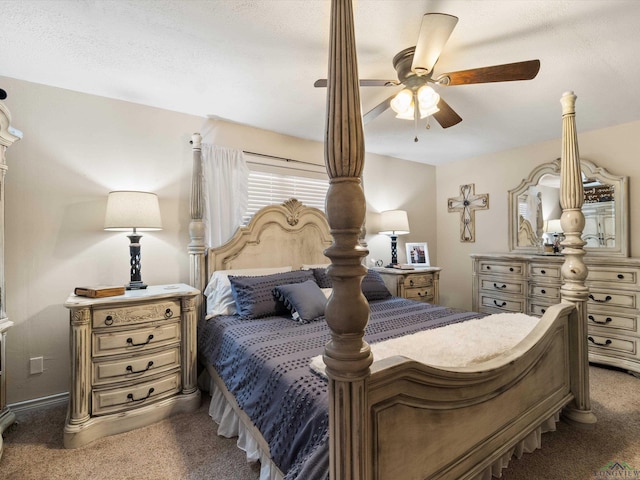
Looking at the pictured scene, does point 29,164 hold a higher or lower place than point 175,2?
lower

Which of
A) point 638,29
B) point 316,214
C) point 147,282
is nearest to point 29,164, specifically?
point 147,282

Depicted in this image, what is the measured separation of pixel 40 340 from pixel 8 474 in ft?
3.01

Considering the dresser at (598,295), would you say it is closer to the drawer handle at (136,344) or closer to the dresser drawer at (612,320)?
the dresser drawer at (612,320)

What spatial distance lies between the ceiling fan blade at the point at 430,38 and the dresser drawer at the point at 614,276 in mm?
2747

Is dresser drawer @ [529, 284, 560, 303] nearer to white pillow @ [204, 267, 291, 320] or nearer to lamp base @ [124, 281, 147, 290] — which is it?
white pillow @ [204, 267, 291, 320]

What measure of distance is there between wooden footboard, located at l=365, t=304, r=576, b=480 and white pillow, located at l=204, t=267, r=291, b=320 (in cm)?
182

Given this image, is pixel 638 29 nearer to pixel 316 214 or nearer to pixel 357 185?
pixel 357 185

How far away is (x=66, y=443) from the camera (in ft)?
6.16

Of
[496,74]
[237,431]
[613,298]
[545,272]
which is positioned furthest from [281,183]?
[613,298]

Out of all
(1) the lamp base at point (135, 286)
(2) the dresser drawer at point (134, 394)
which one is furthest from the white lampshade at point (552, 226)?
(1) the lamp base at point (135, 286)

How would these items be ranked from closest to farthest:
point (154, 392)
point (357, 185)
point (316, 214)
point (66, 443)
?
point (357, 185), point (66, 443), point (154, 392), point (316, 214)

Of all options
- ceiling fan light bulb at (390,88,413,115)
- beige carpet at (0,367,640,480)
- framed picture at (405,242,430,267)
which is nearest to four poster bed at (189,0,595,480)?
beige carpet at (0,367,640,480)

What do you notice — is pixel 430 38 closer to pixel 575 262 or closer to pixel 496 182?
pixel 575 262

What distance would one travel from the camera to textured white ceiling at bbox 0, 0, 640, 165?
1618 mm
